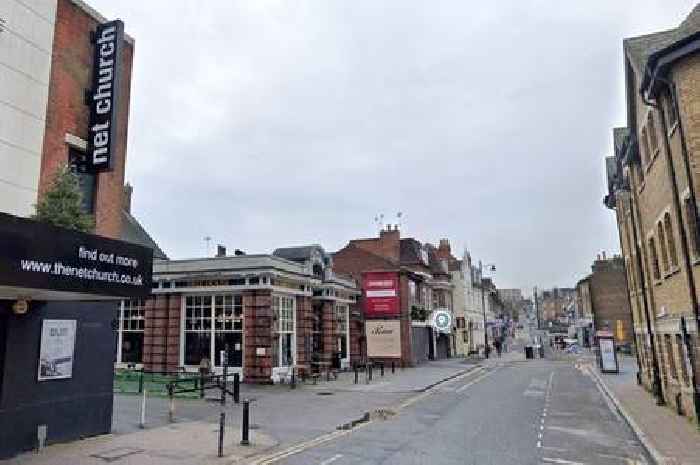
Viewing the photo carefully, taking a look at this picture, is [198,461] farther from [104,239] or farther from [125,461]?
[104,239]

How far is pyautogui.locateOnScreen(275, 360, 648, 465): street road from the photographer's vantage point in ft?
36.8

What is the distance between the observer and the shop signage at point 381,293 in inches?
1529

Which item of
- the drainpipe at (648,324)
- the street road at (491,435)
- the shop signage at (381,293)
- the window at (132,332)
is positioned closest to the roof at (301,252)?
the shop signage at (381,293)

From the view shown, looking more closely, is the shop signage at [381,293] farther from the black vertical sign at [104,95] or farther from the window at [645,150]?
the black vertical sign at [104,95]

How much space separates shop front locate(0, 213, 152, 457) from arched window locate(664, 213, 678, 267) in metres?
14.9

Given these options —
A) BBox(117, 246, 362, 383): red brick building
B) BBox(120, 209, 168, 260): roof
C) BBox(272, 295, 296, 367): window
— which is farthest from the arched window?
BBox(120, 209, 168, 260): roof

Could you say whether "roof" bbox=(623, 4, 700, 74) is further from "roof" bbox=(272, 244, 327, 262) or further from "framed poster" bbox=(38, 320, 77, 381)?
"roof" bbox=(272, 244, 327, 262)

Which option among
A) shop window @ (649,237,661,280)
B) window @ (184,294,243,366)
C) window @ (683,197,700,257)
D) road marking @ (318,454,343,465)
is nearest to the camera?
road marking @ (318,454,343,465)

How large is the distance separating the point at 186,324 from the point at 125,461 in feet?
57.1

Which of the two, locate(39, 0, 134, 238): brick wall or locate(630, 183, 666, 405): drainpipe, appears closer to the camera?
locate(39, 0, 134, 238): brick wall

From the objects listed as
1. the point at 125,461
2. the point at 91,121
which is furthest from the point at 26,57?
the point at 125,461

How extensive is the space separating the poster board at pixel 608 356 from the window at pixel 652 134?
20.1 metres

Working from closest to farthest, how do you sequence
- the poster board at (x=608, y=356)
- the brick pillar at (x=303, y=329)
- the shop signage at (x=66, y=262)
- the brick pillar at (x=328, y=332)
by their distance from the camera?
the shop signage at (x=66, y=262)
the brick pillar at (x=303, y=329)
the brick pillar at (x=328, y=332)
the poster board at (x=608, y=356)

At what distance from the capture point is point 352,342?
38.3 m
